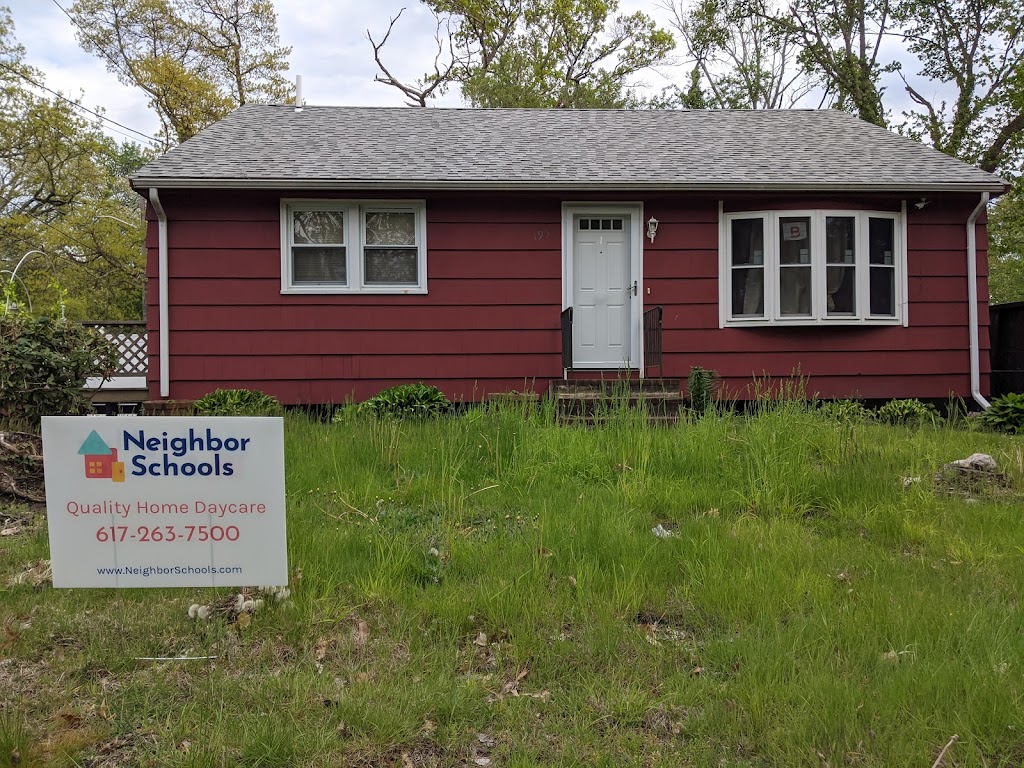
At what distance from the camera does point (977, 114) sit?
1967cm

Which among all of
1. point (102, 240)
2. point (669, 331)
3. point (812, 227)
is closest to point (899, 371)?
point (812, 227)

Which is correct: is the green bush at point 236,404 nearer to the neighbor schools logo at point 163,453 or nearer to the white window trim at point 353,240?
the white window trim at point 353,240

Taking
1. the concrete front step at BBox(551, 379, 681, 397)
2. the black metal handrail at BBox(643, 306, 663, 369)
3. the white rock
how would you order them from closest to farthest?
the white rock, the concrete front step at BBox(551, 379, 681, 397), the black metal handrail at BBox(643, 306, 663, 369)

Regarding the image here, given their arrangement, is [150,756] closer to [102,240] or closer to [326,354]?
[326,354]

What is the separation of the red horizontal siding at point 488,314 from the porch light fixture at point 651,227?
0.27ft

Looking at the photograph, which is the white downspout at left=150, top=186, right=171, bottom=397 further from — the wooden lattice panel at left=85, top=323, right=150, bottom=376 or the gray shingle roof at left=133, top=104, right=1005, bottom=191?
the wooden lattice panel at left=85, top=323, right=150, bottom=376

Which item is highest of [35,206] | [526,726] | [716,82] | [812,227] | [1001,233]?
[716,82]

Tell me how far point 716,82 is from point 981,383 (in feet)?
63.7

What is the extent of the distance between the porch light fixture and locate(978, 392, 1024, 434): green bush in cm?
428

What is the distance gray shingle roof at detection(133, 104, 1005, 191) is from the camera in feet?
27.3

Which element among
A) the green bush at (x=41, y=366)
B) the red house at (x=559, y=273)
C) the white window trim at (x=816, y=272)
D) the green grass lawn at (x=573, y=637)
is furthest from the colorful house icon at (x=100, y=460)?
the white window trim at (x=816, y=272)

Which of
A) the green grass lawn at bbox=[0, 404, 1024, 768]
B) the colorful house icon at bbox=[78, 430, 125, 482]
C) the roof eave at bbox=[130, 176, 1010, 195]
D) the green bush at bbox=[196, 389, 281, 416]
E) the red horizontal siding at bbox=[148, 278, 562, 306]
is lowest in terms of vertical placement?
the green grass lawn at bbox=[0, 404, 1024, 768]

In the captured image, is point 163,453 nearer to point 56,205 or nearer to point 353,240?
point 353,240

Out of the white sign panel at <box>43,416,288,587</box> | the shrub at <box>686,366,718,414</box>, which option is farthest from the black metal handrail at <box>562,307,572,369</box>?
the white sign panel at <box>43,416,288,587</box>
